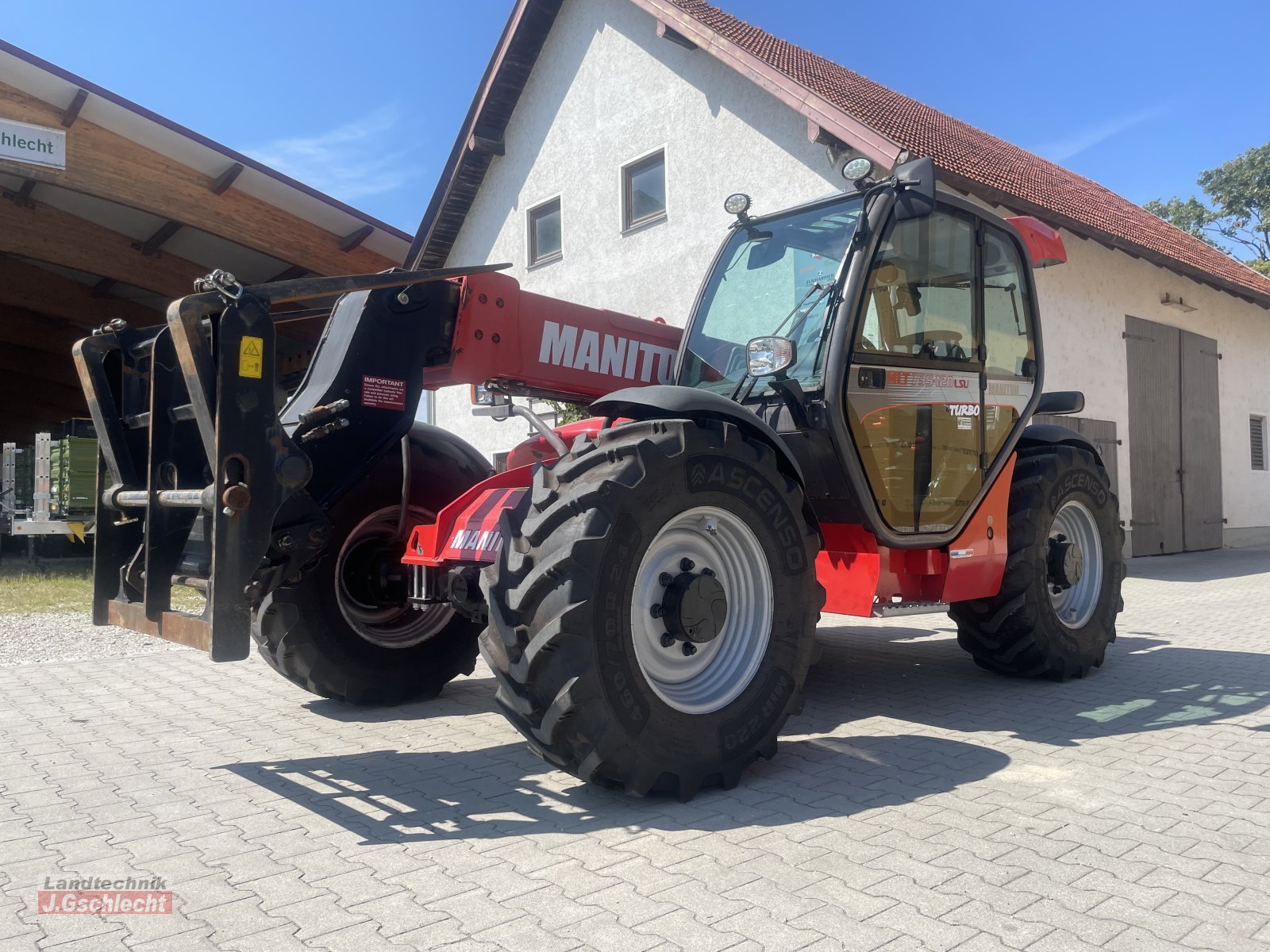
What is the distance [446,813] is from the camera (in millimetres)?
3430

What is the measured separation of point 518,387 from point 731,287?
1.40 m

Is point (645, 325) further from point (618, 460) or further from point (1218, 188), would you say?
point (1218, 188)

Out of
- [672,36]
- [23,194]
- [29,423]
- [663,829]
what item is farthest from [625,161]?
[29,423]

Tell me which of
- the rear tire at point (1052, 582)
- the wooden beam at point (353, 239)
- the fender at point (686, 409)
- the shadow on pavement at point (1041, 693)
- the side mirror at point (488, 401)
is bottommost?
the shadow on pavement at point (1041, 693)

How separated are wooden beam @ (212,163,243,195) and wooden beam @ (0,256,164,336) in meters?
4.69

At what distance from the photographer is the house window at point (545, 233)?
15.8m

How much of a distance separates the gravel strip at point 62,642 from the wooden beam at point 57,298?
901 cm

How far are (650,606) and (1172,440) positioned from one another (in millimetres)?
13981

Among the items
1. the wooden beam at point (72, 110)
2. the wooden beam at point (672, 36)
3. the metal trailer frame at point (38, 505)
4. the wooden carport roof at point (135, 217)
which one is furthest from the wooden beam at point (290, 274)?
the wooden beam at point (672, 36)

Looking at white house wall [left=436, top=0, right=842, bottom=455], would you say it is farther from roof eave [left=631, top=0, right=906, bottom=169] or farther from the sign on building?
the sign on building

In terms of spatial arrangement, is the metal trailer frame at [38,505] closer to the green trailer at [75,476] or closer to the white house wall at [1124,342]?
the green trailer at [75,476]

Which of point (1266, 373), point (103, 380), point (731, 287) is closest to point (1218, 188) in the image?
point (1266, 373)

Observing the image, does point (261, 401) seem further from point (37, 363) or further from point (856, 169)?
point (37, 363)

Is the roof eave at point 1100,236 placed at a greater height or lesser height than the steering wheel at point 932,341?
greater
